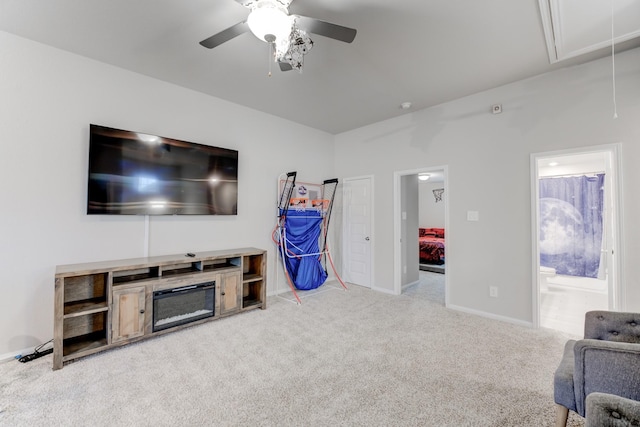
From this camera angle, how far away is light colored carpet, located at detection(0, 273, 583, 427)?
172cm

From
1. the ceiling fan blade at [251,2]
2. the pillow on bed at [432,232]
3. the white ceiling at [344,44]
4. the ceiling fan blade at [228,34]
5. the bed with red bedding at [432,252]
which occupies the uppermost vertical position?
the white ceiling at [344,44]

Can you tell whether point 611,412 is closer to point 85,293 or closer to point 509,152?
point 509,152

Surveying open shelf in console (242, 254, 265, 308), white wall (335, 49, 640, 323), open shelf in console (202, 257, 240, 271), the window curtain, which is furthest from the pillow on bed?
open shelf in console (202, 257, 240, 271)

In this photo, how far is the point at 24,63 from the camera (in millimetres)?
2447

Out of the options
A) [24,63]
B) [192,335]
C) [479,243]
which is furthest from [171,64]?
[479,243]

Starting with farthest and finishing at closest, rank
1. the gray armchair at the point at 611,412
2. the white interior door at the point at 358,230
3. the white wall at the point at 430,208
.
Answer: the white wall at the point at 430,208 → the white interior door at the point at 358,230 → the gray armchair at the point at 611,412

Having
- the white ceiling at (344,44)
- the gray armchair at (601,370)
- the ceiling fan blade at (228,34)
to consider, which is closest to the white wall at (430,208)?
the white ceiling at (344,44)

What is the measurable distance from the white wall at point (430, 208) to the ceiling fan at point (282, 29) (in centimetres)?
751

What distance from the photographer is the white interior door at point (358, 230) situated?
4.75 metres

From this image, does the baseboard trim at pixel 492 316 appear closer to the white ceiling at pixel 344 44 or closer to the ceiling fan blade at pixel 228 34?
the white ceiling at pixel 344 44

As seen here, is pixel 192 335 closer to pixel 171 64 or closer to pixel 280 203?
pixel 280 203

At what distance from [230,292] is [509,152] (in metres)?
3.73

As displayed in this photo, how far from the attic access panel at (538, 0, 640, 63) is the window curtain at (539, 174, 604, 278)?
10.2ft

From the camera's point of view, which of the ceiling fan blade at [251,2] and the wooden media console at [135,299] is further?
the wooden media console at [135,299]
